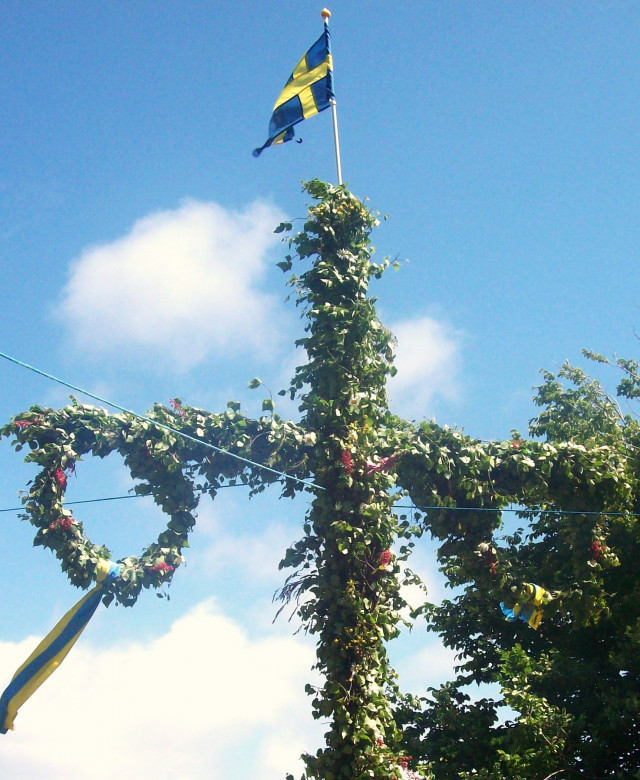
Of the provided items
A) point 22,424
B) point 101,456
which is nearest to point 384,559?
point 101,456

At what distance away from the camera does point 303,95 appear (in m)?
11.9

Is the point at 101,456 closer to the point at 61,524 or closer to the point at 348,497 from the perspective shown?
the point at 61,524

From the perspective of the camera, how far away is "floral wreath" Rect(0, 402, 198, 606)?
887 cm

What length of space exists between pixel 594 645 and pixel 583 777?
2.64 metres

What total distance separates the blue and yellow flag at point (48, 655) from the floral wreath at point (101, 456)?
21 cm

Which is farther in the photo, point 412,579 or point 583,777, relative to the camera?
point 583,777

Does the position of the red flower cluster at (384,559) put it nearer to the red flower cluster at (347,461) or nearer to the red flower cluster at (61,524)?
the red flower cluster at (347,461)

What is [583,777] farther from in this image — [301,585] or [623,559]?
[301,585]

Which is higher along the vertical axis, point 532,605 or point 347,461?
point 347,461

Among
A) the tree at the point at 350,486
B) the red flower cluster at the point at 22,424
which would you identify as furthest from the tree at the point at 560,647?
the red flower cluster at the point at 22,424

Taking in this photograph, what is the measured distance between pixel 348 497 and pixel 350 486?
0.19m

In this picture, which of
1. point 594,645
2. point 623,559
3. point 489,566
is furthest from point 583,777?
point 489,566

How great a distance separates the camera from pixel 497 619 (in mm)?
14984

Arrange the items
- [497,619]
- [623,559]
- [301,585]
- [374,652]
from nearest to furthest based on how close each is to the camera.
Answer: [374,652]
[301,585]
[623,559]
[497,619]
